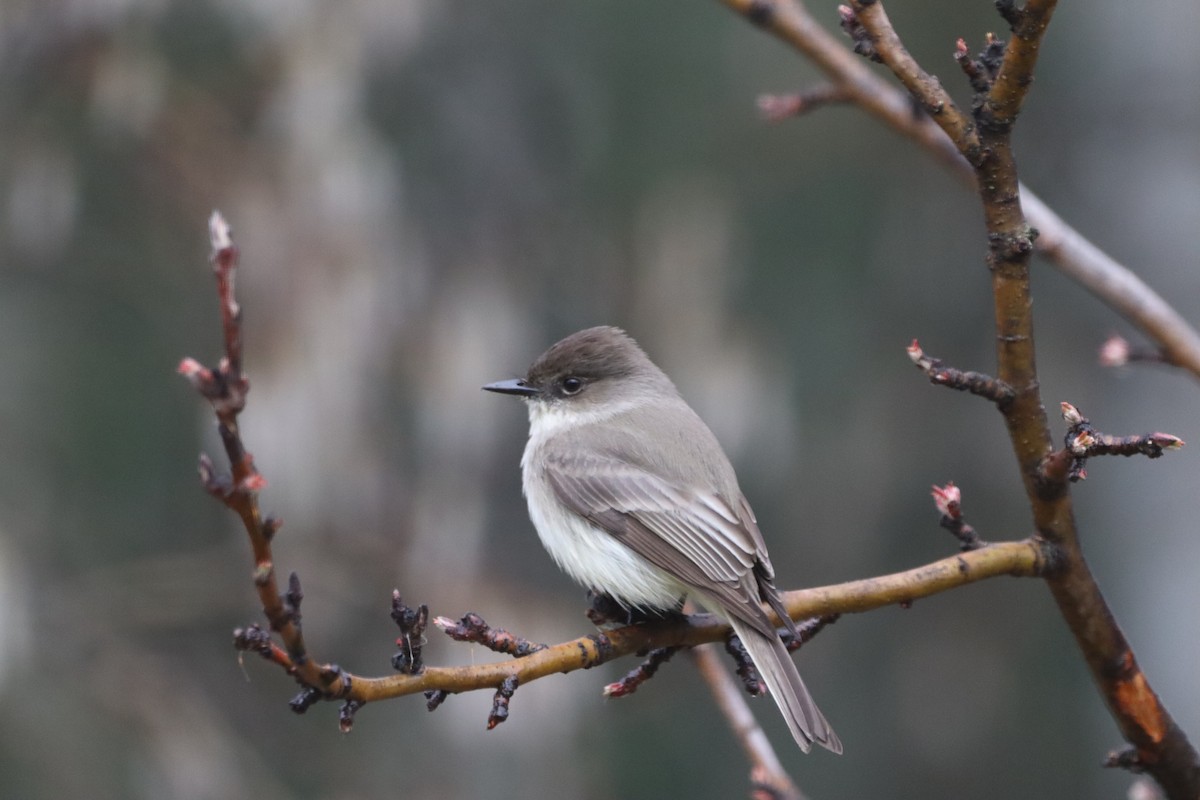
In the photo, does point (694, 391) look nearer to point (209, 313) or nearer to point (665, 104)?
point (665, 104)

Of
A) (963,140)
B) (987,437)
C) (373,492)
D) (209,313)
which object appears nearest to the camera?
(963,140)

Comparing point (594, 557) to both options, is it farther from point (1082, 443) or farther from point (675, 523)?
point (1082, 443)

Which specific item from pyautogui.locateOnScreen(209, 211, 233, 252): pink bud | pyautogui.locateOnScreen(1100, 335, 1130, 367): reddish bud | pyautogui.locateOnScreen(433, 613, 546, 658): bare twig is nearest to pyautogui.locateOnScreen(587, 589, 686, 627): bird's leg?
pyautogui.locateOnScreen(433, 613, 546, 658): bare twig

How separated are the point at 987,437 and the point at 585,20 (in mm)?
3058

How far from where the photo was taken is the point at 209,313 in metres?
6.73

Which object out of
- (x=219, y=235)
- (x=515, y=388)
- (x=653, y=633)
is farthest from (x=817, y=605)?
(x=515, y=388)

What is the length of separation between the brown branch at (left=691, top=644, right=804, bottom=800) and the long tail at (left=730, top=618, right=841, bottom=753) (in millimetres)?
121

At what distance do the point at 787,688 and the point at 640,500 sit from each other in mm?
915

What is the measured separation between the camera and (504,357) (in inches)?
241

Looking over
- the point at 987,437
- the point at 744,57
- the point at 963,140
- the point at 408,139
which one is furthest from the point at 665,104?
the point at 963,140

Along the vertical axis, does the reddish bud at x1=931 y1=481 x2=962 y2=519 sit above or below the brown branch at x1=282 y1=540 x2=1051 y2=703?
above

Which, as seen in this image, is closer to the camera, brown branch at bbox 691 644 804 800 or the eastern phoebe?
brown branch at bbox 691 644 804 800

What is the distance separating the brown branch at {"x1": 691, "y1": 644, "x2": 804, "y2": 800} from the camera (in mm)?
3061

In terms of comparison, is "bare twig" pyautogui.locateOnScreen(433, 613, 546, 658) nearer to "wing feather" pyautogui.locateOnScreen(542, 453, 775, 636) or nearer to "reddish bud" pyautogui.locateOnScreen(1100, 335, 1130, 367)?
"wing feather" pyautogui.locateOnScreen(542, 453, 775, 636)
